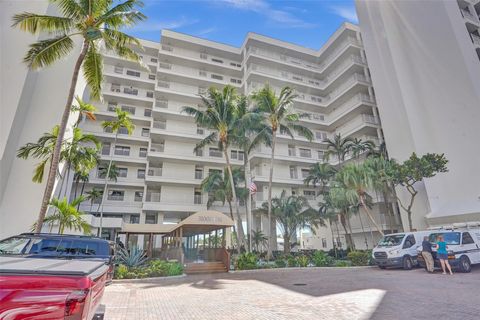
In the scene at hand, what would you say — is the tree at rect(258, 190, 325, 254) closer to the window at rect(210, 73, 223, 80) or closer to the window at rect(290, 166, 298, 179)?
the window at rect(290, 166, 298, 179)

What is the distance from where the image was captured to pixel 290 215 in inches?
1088

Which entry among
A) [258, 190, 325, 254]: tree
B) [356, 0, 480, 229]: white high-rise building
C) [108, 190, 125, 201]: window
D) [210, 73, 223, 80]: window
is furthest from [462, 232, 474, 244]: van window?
[210, 73, 223, 80]: window

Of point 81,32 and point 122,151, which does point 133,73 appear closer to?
point 122,151

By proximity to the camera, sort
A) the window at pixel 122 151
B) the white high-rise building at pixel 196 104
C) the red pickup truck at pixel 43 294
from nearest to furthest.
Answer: the red pickup truck at pixel 43 294, the white high-rise building at pixel 196 104, the window at pixel 122 151

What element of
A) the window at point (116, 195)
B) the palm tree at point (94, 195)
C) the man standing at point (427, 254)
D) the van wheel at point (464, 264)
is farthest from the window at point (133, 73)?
the van wheel at point (464, 264)

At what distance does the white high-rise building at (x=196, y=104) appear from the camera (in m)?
32.0

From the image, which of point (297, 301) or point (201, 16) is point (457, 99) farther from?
point (297, 301)

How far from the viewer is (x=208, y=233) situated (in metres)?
22.9

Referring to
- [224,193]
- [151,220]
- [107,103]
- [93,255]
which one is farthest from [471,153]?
[107,103]

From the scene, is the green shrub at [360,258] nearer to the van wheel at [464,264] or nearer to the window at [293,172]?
the van wheel at [464,264]

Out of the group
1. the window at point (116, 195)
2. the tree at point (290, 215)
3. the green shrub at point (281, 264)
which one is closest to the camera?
the green shrub at point (281, 264)

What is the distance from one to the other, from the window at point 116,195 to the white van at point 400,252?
27756 millimetres

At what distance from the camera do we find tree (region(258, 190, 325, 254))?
27.6 meters

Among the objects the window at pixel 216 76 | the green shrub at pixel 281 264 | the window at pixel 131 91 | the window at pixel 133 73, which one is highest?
the window at pixel 216 76
